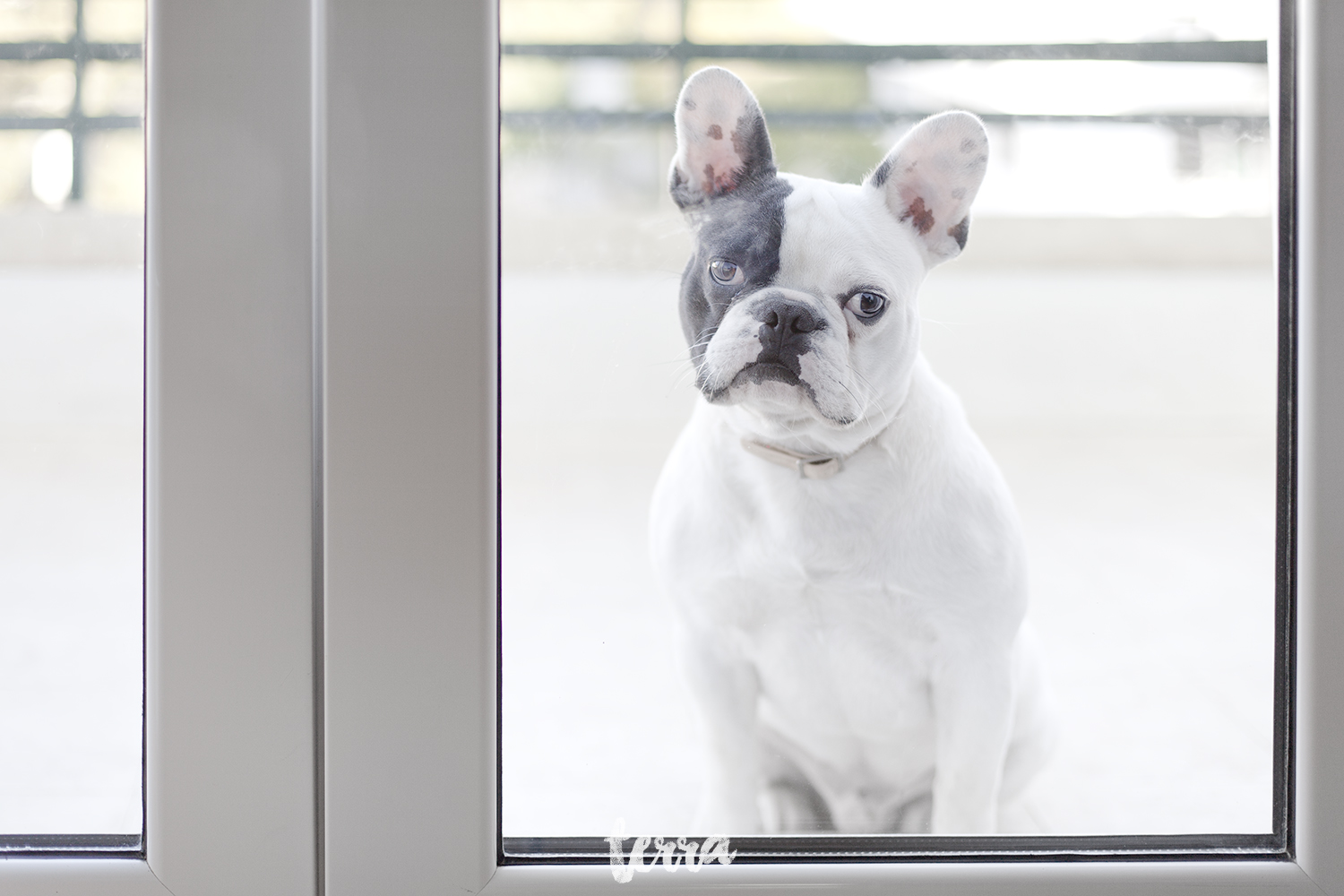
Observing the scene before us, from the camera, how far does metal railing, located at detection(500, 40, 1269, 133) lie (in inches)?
30.0

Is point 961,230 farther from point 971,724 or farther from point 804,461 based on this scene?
point 971,724

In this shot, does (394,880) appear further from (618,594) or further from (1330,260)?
(1330,260)

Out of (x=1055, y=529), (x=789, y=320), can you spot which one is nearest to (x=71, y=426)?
(x=789, y=320)

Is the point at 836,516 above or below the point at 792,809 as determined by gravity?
above

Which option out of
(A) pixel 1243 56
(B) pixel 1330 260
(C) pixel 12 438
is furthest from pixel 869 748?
(C) pixel 12 438

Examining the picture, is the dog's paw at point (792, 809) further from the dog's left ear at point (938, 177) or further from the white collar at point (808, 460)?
the dog's left ear at point (938, 177)

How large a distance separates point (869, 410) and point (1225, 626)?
1.17 feet

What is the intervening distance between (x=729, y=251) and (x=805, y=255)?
0.20 feet

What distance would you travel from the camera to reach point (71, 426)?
77 cm

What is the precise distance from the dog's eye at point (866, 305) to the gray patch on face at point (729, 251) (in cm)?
7

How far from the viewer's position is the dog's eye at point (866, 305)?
780 millimetres

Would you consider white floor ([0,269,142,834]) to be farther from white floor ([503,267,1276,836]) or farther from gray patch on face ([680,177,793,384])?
gray patch on face ([680,177,793,384])

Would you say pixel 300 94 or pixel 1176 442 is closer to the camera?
pixel 300 94

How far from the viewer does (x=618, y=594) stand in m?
0.86
